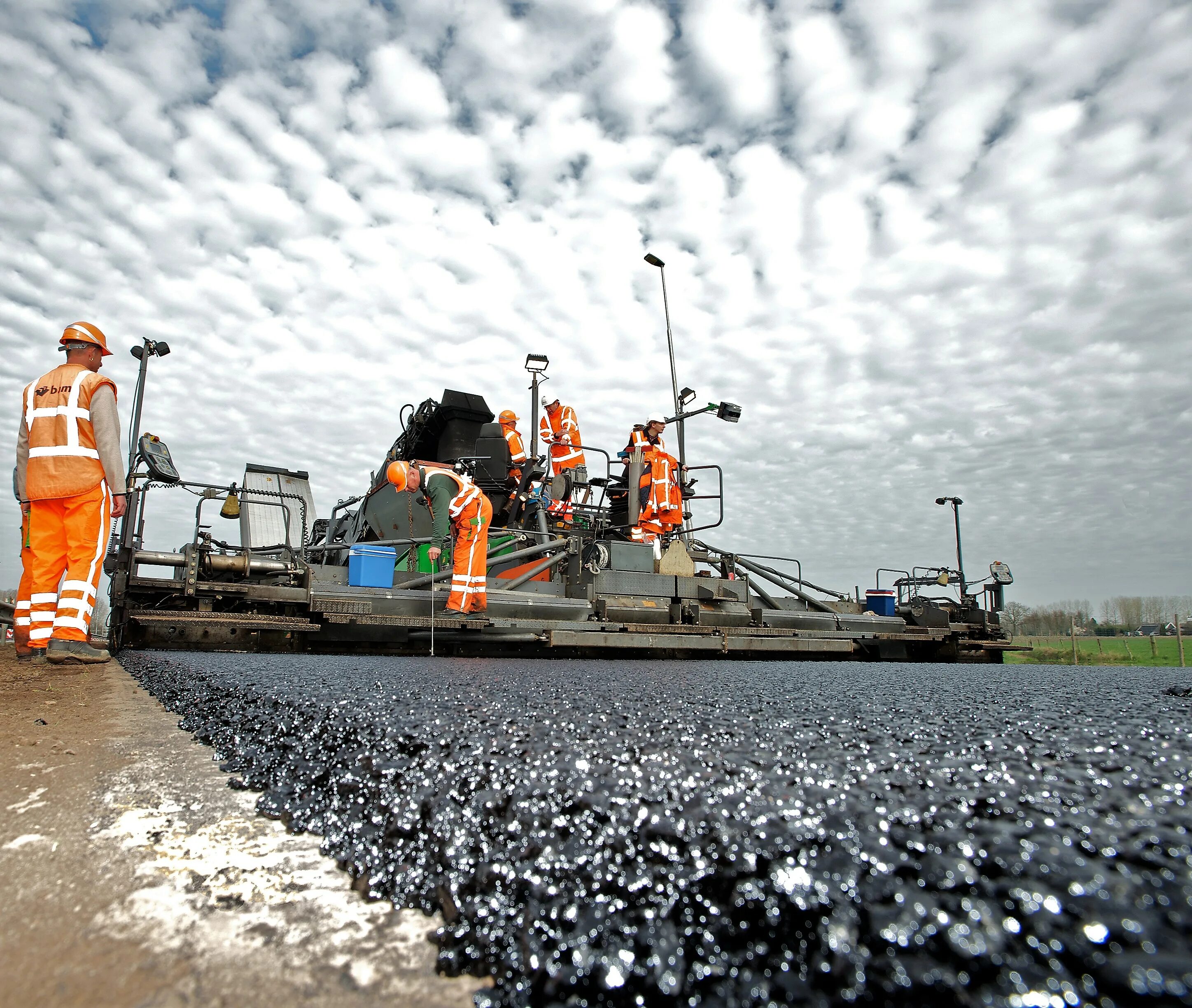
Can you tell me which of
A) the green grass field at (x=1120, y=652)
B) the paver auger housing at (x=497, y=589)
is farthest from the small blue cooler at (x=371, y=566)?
the green grass field at (x=1120, y=652)

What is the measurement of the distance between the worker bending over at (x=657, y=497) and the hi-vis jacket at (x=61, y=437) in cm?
571

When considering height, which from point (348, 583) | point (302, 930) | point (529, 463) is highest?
point (529, 463)

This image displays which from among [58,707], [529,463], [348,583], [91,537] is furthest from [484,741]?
[529,463]

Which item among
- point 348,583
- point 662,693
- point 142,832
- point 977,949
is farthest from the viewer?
point 348,583

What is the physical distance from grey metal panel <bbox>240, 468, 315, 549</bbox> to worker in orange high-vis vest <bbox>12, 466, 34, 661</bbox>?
6109mm

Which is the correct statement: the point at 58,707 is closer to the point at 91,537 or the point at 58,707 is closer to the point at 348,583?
the point at 91,537

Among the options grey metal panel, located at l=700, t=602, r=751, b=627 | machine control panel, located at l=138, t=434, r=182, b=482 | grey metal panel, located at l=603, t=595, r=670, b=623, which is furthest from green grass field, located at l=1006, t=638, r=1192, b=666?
machine control panel, located at l=138, t=434, r=182, b=482

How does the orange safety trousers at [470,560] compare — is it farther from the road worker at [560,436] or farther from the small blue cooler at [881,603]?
the small blue cooler at [881,603]

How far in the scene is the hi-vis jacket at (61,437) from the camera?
396cm

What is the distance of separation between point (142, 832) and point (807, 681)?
1.86 meters

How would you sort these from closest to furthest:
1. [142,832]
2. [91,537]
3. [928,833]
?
[928,833] < [142,832] < [91,537]

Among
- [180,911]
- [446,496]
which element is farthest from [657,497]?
[180,911]

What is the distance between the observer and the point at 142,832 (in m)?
1.00

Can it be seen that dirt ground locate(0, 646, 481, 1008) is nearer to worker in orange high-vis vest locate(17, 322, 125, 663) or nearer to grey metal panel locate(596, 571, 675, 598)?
worker in orange high-vis vest locate(17, 322, 125, 663)
